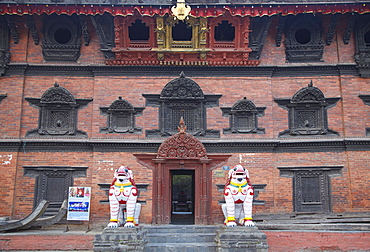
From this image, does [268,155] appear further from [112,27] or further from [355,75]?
[112,27]

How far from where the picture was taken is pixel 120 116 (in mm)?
12430

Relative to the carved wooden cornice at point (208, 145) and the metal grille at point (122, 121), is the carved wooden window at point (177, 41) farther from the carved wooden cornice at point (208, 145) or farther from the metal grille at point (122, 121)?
the carved wooden cornice at point (208, 145)

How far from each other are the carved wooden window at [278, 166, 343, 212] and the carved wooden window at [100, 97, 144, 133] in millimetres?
5539

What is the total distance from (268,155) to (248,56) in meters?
3.71

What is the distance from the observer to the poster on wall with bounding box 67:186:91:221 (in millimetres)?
10836

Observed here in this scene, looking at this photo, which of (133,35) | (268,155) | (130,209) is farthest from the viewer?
(133,35)

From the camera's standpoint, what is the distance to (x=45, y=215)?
11.8 m

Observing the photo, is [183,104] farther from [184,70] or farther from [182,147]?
[182,147]

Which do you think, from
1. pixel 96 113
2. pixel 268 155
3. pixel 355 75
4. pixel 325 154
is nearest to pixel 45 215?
pixel 96 113

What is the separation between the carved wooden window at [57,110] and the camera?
40.6 feet

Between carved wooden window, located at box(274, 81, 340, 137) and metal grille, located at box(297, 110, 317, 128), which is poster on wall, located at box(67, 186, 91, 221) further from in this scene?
metal grille, located at box(297, 110, 317, 128)

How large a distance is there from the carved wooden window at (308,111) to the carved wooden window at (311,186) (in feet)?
4.27

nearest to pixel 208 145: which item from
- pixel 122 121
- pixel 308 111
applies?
pixel 122 121

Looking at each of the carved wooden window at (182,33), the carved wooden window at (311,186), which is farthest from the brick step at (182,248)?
the carved wooden window at (182,33)
